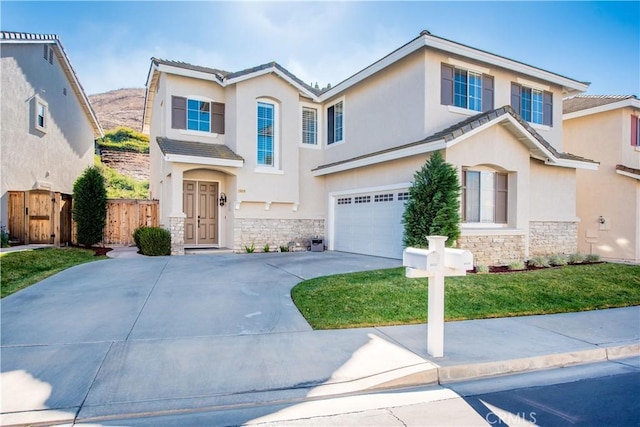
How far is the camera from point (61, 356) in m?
4.86

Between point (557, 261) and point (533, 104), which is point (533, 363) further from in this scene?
point (533, 104)

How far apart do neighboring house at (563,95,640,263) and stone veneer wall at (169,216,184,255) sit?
54.6 ft

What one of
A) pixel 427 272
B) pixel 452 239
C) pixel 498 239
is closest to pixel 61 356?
pixel 427 272

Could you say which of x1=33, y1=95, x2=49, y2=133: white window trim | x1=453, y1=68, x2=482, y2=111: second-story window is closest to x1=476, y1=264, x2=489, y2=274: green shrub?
x1=453, y1=68, x2=482, y2=111: second-story window

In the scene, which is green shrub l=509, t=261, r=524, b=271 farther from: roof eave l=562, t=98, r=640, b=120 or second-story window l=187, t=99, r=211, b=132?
second-story window l=187, t=99, r=211, b=132

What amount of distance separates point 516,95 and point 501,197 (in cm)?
434

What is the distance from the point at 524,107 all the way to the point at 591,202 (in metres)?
5.68

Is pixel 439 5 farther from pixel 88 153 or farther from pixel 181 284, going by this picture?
pixel 88 153

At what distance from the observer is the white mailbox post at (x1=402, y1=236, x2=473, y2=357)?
494cm

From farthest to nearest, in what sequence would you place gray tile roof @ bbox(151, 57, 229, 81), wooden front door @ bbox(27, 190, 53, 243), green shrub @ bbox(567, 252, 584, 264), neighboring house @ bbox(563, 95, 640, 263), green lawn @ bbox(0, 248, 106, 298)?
neighboring house @ bbox(563, 95, 640, 263) < gray tile roof @ bbox(151, 57, 229, 81) < wooden front door @ bbox(27, 190, 53, 243) < green shrub @ bbox(567, 252, 584, 264) < green lawn @ bbox(0, 248, 106, 298)

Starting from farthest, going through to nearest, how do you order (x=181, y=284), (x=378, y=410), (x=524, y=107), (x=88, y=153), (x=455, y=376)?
(x=88, y=153), (x=524, y=107), (x=181, y=284), (x=455, y=376), (x=378, y=410)

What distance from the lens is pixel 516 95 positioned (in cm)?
1440

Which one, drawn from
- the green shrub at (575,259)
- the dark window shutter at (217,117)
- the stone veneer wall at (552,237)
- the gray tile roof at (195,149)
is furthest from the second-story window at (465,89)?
the dark window shutter at (217,117)

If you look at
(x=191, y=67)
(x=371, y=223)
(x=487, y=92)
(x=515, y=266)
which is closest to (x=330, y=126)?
(x=371, y=223)
